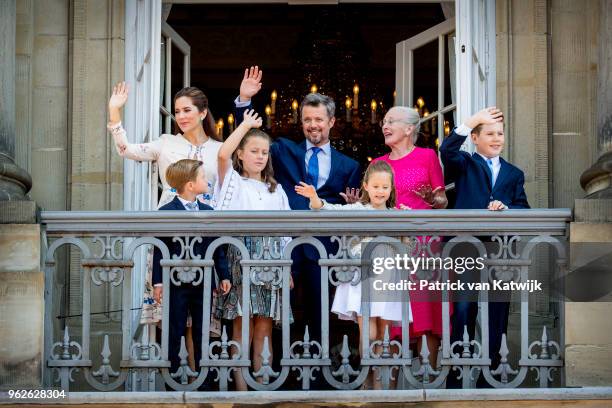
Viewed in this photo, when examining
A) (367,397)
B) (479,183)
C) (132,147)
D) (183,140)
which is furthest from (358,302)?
(132,147)

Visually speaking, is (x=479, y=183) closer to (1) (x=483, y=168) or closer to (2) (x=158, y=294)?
(1) (x=483, y=168)

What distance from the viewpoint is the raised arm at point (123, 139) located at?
10.5m

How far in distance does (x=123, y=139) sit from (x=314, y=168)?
46.9 inches

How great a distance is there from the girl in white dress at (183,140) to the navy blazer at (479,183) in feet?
4.76

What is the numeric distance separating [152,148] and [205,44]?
22.3 ft

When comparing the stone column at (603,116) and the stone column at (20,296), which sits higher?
the stone column at (603,116)

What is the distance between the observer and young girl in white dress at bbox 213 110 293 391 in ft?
32.7

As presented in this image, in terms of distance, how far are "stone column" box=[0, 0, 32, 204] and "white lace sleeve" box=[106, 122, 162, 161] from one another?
588 mm

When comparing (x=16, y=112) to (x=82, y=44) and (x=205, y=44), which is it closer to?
(x=82, y=44)

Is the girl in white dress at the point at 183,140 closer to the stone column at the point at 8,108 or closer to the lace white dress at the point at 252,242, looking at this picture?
the lace white dress at the point at 252,242

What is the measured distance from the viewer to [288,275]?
9.66m

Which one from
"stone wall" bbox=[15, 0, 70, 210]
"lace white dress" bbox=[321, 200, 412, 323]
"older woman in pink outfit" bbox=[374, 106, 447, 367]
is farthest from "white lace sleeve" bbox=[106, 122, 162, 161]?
"lace white dress" bbox=[321, 200, 412, 323]

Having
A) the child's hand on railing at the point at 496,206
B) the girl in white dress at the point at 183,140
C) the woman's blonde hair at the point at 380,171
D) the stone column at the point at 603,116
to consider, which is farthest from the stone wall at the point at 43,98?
the stone column at the point at 603,116

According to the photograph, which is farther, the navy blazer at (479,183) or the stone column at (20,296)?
the navy blazer at (479,183)
